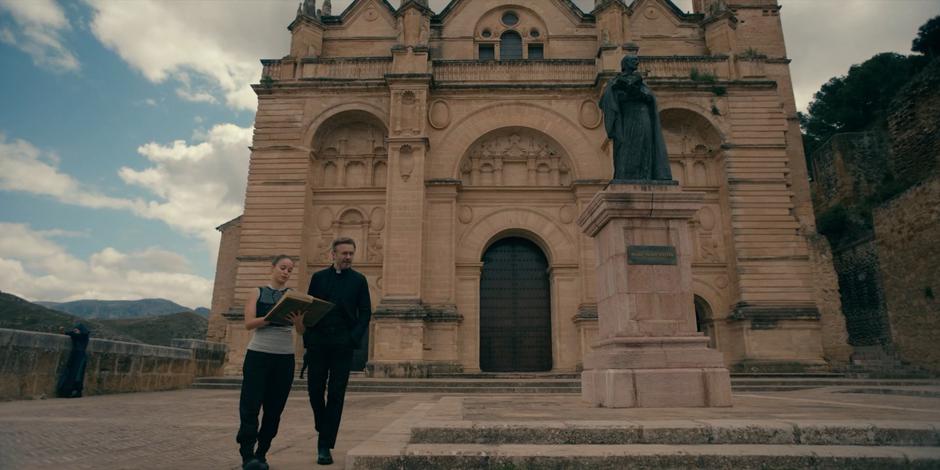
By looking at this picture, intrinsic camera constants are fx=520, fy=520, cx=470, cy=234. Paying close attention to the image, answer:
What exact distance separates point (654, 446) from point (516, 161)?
1550cm

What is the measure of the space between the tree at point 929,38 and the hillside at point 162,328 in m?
48.5

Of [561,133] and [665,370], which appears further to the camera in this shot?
[561,133]

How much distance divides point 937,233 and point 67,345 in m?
23.3

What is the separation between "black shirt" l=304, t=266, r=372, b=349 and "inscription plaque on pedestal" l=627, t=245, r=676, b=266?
4203mm

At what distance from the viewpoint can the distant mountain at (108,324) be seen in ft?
89.3

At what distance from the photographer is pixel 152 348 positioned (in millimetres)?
12789

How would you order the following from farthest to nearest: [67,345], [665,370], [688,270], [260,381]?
[67,345], [688,270], [665,370], [260,381]

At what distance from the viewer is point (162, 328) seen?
34406 mm

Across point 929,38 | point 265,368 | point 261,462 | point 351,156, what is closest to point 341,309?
point 265,368

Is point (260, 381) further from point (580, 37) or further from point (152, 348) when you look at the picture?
point (580, 37)

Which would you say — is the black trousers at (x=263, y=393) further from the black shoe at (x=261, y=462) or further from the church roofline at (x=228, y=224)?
the church roofline at (x=228, y=224)

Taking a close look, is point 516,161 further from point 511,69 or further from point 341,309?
point 341,309

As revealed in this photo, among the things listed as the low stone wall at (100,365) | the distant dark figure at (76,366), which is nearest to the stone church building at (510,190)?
the low stone wall at (100,365)

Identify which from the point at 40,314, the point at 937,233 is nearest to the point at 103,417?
the point at 937,233
